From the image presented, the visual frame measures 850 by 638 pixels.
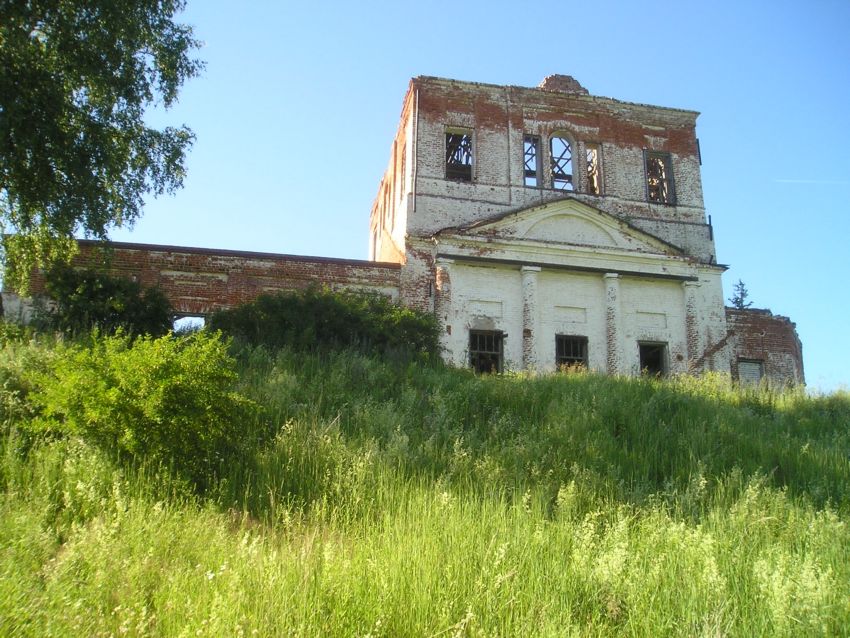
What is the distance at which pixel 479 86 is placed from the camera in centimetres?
2394

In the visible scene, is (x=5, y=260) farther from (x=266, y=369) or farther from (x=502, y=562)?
(x=502, y=562)

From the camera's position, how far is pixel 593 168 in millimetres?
25266

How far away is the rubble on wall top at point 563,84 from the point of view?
84.1ft

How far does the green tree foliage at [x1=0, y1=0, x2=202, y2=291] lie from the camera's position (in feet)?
44.7

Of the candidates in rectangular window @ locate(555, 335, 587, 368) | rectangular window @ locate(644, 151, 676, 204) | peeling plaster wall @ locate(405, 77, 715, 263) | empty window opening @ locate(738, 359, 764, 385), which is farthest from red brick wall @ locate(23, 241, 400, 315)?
empty window opening @ locate(738, 359, 764, 385)

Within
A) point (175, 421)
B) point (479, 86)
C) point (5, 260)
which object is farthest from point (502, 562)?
point (479, 86)

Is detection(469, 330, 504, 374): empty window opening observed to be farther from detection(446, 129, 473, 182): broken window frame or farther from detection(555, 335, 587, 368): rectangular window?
detection(446, 129, 473, 182): broken window frame

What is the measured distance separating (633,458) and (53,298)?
1369cm

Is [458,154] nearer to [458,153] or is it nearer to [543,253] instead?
[458,153]

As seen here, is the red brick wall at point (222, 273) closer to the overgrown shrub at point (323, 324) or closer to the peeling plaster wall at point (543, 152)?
the overgrown shrub at point (323, 324)

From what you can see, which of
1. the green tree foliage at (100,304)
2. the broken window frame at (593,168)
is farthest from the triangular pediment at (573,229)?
the green tree foliage at (100,304)

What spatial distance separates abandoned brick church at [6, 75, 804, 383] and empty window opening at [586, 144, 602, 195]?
8 cm

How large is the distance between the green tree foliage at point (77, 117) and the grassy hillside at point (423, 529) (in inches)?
210

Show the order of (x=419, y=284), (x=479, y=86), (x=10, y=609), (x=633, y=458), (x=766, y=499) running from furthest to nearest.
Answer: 1. (x=479, y=86)
2. (x=419, y=284)
3. (x=633, y=458)
4. (x=766, y=499)
5. (x=10, y=609)
